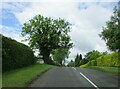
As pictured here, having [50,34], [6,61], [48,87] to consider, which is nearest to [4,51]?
[6,61]

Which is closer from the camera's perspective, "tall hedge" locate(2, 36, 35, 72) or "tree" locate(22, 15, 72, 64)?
"tall hedge" locate(2, 36, 35, 72)

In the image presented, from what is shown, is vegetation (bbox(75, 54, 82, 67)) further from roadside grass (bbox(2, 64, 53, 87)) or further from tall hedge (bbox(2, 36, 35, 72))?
roadside grass (bbox(2, 64, 53, 87))

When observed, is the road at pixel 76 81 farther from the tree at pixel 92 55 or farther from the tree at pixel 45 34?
the tree at pixel 92 55

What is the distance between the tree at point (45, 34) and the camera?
7531 cm

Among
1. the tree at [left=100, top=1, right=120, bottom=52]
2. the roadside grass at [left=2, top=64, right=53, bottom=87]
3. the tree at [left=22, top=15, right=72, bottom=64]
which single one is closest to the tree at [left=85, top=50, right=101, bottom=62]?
the tree at [left=22, top=15, right=72, bottom=64]

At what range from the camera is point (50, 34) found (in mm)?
75438

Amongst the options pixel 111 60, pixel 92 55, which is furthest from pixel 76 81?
pixel 92 55

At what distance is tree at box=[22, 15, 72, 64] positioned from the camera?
247 ft

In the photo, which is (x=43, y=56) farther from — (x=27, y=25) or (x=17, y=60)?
(x=17, y=60)

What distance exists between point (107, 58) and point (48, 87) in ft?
112

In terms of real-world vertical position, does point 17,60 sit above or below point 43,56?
below

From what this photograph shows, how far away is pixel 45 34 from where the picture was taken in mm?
76000

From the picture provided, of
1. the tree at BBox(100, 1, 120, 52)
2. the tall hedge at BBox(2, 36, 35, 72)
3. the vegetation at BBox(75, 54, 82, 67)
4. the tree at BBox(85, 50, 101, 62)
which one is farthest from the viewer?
the vegetation at BBox(75, 54, 82, 67)

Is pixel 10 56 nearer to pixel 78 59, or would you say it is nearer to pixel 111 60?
pixel 111 60
